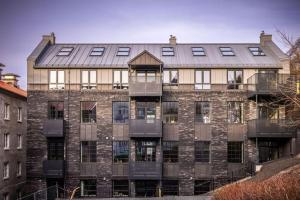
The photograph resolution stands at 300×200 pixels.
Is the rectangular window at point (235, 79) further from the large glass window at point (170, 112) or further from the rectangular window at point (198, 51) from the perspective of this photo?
the large glass window at point (170, 112)

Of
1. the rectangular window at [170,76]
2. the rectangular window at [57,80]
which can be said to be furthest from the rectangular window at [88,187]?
the rectangular window at [170,76]

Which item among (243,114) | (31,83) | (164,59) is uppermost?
(164,59)

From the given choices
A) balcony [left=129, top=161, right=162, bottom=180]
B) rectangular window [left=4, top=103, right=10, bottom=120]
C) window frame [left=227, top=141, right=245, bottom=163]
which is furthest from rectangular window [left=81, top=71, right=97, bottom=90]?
window frame [left=227, top=141, right=245, bottom=163]

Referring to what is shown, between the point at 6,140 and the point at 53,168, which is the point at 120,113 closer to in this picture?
the point at 53,168

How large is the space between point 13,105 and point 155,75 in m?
13.4

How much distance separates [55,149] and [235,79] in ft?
53.3

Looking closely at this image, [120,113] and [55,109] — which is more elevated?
[55,109]

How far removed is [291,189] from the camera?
8570 mm

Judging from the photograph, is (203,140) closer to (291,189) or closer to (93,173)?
(93,173)

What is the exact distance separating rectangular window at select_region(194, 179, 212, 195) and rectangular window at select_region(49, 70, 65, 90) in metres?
13.9

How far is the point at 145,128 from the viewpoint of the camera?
92.2ft

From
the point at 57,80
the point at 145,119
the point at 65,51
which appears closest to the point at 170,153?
the point at 145,119

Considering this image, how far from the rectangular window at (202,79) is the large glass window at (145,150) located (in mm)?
6159

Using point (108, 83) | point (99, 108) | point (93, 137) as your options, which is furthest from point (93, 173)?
point (108, 83)
